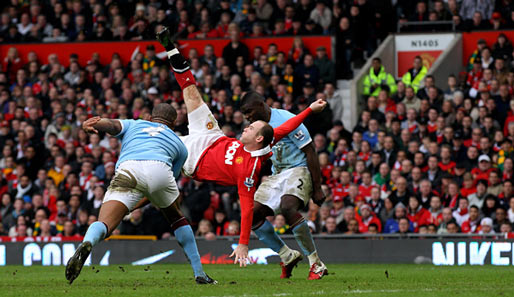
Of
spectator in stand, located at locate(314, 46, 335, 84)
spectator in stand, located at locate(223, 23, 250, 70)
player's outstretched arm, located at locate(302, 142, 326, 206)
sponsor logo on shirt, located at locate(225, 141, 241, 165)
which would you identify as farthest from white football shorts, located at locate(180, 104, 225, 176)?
spectator in stand, located at locate(223, 23, 250, 70)

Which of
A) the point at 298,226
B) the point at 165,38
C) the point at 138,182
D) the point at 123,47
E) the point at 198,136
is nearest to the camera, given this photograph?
the point at 138,182

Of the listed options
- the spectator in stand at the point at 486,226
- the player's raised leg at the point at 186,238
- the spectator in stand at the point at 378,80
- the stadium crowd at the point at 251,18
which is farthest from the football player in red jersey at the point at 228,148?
the stadium crowd at the point at 251,18

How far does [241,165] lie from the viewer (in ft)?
36.0

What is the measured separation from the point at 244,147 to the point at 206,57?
13.1 m

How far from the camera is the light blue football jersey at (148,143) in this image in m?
10.6

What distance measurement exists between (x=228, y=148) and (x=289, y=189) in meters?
1.09

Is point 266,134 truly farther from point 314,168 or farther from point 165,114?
point 314,168

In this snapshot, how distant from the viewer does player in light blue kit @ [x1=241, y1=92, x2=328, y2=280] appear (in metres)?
12.0

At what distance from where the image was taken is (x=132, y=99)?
2414 cm

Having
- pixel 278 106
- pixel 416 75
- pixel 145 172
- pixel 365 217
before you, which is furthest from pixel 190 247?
pixel 416 75

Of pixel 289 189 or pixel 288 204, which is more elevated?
pixel 289 189

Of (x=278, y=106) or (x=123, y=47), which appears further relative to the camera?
(x=123, y=47)

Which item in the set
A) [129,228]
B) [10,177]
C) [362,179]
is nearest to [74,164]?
[10,177]

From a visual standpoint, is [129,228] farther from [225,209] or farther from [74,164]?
[74,164]
